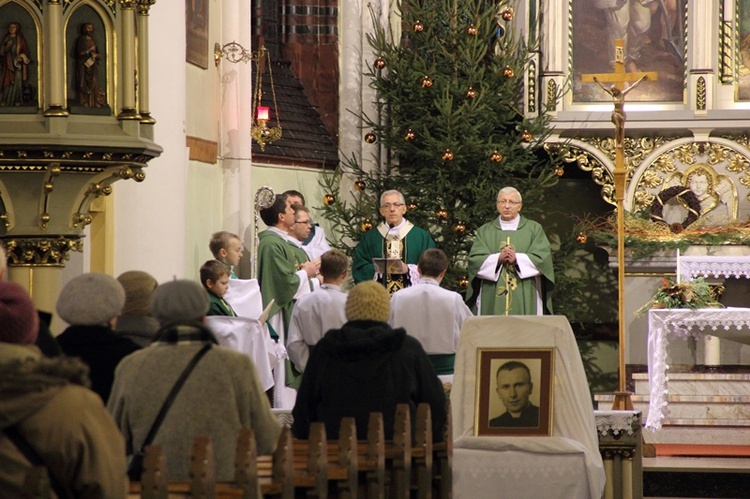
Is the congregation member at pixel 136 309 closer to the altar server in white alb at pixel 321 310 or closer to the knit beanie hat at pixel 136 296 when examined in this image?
the knit beanie hat at pixel 136 296

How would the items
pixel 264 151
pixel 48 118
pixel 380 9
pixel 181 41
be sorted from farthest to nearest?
pixel 380 9, pixel 264 151, pixel 181 41, pixel 48 118

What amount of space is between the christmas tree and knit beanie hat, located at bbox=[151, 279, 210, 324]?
799 centimetres

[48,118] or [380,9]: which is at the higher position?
[380,9]

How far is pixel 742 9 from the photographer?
522 inches

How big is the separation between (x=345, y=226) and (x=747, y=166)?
3.80m

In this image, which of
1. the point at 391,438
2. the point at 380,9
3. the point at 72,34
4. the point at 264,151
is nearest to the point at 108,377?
the point at 391,438

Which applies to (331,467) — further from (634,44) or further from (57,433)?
(634,44)

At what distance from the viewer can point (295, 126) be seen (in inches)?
534

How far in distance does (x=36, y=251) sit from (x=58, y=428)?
3486 mm

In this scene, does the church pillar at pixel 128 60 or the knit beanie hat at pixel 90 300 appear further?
the church pillar at pixel 128 60

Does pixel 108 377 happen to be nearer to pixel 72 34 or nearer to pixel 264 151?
pixel 72 34

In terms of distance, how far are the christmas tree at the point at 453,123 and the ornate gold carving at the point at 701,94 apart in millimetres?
1401

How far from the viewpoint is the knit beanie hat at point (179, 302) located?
4629 millimetres

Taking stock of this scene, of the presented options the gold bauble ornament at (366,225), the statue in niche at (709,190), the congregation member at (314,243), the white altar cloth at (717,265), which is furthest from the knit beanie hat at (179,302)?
the statue in niche at (709,190)
